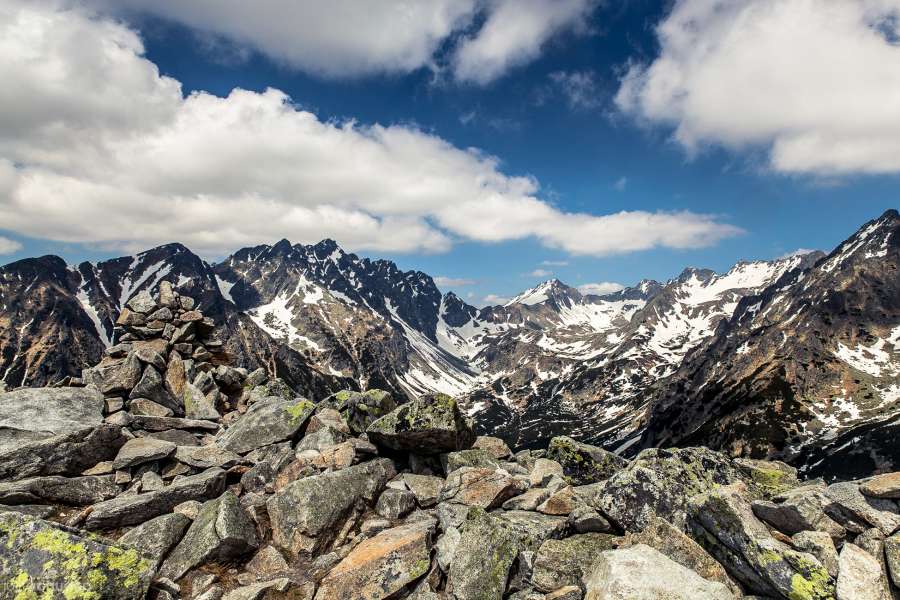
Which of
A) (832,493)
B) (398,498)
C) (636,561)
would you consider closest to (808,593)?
(636,561)

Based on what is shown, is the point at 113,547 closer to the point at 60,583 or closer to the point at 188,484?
the point at 60,583

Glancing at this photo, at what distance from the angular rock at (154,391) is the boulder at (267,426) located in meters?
6.72

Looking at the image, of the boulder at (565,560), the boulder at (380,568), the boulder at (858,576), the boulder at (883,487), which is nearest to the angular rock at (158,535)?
the boulder at (380,568)

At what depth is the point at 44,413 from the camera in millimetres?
21500

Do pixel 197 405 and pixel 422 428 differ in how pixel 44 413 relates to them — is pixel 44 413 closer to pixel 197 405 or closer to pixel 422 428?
pixel 197 405

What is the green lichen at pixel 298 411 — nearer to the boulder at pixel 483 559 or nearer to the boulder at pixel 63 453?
the boulder at pixel 63 453

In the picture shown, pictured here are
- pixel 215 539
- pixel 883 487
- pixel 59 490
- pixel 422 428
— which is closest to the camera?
pixel 883 487

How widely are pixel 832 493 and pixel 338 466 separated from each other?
18.1m

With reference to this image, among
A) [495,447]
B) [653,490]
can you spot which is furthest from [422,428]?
[653,490]

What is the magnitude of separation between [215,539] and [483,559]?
9.17 m

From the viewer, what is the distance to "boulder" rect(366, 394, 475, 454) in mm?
19906

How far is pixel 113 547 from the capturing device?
1217 centimetres

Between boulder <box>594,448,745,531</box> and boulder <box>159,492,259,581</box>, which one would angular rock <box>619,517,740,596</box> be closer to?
boulder <box>594,448,745,531</box>

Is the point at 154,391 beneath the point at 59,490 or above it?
above
